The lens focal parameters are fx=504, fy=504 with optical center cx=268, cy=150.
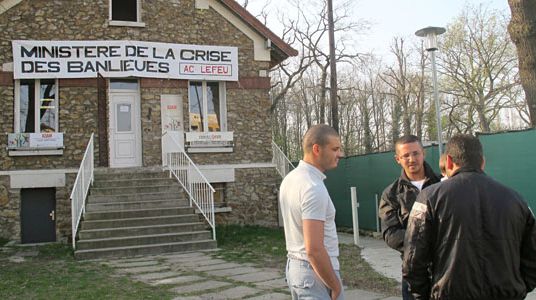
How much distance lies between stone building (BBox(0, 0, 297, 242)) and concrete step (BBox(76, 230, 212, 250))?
322 centimetres

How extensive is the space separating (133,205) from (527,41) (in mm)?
8578

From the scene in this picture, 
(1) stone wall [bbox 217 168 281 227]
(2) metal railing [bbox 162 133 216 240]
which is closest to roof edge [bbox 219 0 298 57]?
(1) stone wall [bbox 217 168 281 227]

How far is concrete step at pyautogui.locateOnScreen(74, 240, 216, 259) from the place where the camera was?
31.2 feet

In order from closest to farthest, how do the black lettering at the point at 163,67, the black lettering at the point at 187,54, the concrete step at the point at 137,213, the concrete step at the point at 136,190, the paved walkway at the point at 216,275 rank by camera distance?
the paved walkway at the point at 216,275 < the concrete step at the point at 137,213 < the concrete step at the point at 136,190 < the black lettering at the point at 163,67 < the black lettering at the point at 187,54

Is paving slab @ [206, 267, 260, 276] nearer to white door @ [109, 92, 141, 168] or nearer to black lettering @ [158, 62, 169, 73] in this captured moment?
white door @ [109, 92, 141, 168]

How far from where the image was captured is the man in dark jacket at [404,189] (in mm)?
3750

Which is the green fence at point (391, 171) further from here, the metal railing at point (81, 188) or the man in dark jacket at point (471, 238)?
the metal railing at point (81, 188)

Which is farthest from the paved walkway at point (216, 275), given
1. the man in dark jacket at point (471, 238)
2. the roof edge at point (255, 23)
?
the roof edge at point (255, 23)

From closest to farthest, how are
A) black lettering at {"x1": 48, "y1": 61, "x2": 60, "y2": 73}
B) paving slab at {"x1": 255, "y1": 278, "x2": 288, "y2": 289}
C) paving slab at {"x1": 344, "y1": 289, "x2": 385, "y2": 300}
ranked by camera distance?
paving slab at {"x1": 344, "y1": 289, "x2": 385, "y2": 300} → paving slab at {"x1": 255, "y1": 278, "x2": 288, "y2": 289} → black lettering at {"x1": 48, "y1": 61, "x2": 60, "y2": 73}

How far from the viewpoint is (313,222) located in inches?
109

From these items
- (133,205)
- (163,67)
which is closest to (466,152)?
(133,205)

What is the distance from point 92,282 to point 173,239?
10.4ft

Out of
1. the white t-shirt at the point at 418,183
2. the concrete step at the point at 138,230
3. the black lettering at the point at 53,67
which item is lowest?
the concrete step at the point at 138,230

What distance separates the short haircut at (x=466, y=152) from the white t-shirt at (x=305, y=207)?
2.42ft
